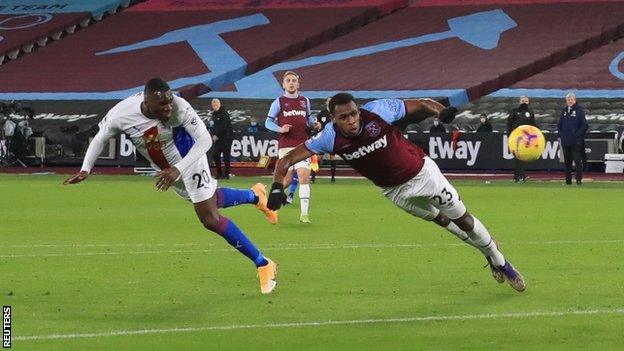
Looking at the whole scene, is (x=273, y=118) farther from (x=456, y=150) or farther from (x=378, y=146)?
(x=456, y=150)

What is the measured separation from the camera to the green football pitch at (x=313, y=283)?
9656 mm

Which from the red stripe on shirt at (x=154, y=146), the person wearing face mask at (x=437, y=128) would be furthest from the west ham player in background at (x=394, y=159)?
the person wearing face mask at (x=437, y=128)

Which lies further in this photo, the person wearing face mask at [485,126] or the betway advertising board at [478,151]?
the person wearing face mask at [485,126]

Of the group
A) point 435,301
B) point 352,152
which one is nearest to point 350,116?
point 352,152

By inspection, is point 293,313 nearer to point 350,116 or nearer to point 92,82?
point 350,116

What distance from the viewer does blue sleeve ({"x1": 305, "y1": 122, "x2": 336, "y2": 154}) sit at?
11.7m

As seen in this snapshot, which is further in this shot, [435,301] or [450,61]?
[450,61]

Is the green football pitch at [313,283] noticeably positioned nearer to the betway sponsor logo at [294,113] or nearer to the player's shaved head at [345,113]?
the player's shaved head at [345,113]

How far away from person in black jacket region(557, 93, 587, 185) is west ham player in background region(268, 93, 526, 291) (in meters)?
20.6

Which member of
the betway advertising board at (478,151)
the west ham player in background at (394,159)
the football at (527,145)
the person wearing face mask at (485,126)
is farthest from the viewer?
the person wearing face mask at (485,126)

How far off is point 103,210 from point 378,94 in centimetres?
Answer: 2206

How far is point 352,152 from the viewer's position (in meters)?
11.9

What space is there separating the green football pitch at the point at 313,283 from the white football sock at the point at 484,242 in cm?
35

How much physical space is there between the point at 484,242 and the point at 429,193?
0.69m
